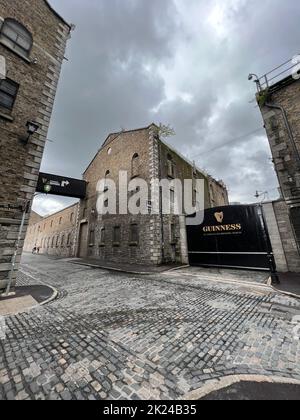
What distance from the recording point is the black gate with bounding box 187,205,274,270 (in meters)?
10.1

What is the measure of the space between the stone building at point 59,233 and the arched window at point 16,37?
1760cm

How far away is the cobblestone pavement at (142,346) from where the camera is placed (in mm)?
2172

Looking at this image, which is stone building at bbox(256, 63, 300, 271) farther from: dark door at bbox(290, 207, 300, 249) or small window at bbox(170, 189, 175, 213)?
small window at bbox(170, 189, 175, 213)

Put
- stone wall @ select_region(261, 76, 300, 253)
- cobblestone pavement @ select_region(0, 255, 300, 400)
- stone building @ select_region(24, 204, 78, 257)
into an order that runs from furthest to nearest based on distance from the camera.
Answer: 1. stone building @ select_region(24, 204, 78, 257)
2. stone wall @ select_region(261, 76, 300, 253)
3. cobblestone pavement @ select_region(0, 255, 300, 400)

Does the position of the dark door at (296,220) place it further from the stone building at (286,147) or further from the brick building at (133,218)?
the brick building at (133,218)

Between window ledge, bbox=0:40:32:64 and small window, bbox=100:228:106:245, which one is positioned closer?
window ledge, bbox=0:40:32:64

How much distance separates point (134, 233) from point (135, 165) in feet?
19.8

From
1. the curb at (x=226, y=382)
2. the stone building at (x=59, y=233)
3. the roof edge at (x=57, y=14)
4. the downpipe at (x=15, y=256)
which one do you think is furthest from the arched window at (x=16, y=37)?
the stone building at (x=59, y=233)

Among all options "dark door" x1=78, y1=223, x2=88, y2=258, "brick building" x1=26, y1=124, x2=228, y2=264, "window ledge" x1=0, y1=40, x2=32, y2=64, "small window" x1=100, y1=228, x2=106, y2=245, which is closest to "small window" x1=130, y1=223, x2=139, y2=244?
"brick building" x1=26, y1=124, x2=228, y2=264

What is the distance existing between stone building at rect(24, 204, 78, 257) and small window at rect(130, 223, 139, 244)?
35.1 feet

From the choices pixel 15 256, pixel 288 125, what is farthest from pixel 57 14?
pixel 288 125

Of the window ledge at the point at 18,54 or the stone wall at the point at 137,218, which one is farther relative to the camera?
the stone wall at the point at 137,218
